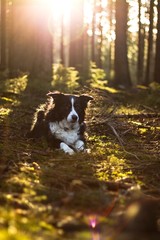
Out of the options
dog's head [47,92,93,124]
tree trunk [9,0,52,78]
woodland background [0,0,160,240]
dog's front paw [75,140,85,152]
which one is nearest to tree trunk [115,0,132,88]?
tree trunk [9,0,52,78]

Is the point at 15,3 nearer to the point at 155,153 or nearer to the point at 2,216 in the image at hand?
the point at 155,153

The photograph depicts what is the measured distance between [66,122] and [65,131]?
22cm

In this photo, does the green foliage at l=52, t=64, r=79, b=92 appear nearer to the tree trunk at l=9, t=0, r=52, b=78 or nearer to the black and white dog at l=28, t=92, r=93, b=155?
the tree trunk at l=9, t=0, r=52, b=78

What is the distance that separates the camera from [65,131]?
9812mm

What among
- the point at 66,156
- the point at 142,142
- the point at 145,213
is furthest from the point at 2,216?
the point at 142,142

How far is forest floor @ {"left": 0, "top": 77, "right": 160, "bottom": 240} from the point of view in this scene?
13.6ft

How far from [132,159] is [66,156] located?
4.30 ft

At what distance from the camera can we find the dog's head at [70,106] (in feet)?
31.1

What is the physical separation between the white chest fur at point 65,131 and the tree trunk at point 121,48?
16.7m

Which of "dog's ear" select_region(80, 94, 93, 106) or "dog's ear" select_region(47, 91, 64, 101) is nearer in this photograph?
"dog's ear" select_region(47, 91, 64, 101)

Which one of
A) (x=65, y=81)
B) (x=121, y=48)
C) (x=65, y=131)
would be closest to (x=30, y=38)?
(x=121, y=48)

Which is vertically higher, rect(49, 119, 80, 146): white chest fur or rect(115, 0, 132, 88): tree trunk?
rect(115, 0, 132, 88): tree trunk

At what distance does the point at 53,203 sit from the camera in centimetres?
530

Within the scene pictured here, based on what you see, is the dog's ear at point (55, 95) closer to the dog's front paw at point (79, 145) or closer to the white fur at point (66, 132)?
the white fur at point (66, 132)
